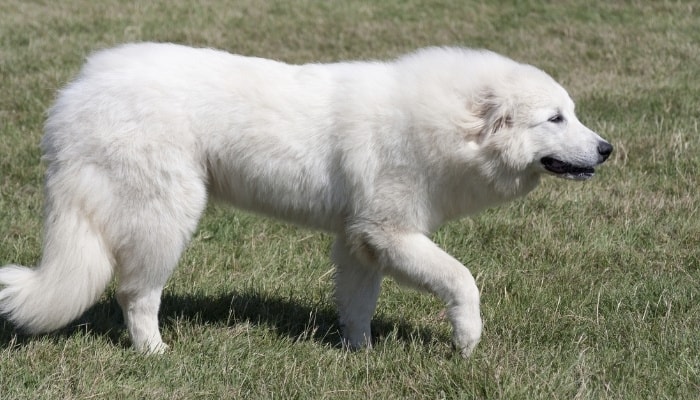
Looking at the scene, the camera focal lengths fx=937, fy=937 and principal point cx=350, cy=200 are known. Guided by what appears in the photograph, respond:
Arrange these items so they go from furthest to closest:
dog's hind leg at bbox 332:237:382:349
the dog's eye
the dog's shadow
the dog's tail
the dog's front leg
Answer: dog's hind leg at bbox 332:237:382:349 → the dog's shadow → the dog's eye → the dog's front leg → the dog's tail

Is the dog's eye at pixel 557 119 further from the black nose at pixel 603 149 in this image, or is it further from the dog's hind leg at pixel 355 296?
the dog's hind leg at pixel 355 296

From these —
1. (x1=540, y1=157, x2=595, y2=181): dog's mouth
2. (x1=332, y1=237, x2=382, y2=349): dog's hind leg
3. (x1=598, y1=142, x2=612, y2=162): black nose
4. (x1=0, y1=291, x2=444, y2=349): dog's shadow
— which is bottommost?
(x1=0, y1=291, x2=444, y2=349): dog's shadow

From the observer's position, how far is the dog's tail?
416 centimetres

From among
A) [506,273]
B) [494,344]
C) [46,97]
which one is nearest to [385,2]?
[46,97]

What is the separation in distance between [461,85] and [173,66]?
4.44 feet

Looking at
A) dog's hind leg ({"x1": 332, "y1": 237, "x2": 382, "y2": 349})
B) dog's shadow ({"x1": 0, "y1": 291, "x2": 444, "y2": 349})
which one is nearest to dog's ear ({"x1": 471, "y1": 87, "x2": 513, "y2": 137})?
dog's hind leg ({"x1": 332, "y1": 237, "x2": 382, "y2": 349})

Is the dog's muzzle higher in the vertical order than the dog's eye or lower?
lower

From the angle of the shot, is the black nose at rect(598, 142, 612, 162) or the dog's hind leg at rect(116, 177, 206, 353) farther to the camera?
the black nose at rect(598, 142, 612, 162)

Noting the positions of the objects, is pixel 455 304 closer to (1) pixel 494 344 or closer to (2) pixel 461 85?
(1) pixel 494 344

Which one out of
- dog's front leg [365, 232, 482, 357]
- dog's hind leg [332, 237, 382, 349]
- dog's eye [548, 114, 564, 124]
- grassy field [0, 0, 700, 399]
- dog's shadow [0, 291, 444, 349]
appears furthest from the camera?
dog's hind leg [332, 237, 382, 349]

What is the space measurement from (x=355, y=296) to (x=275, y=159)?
2.95 ft

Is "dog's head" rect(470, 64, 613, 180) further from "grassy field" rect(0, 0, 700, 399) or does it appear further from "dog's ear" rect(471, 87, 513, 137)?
"grassy field" rect(0, 0, 700, 399)

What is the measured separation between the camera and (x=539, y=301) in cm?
503

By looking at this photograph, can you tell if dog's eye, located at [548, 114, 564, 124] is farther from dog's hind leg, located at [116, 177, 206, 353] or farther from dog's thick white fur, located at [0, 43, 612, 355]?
dog's hind leg, located at [116, 177, 206, 353]
